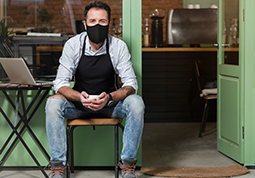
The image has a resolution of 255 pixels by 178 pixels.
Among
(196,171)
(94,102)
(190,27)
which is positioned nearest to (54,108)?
(94,102)

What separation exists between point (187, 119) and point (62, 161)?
2.99m

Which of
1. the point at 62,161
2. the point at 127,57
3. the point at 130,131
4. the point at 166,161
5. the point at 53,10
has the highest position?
the point at 53,10

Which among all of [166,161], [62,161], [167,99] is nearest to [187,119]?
[167,99]

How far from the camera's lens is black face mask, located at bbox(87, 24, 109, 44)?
7.99 feet

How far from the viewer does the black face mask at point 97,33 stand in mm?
2436

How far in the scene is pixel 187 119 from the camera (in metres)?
4.95

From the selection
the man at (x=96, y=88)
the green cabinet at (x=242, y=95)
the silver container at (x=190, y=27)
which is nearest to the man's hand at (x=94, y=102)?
the man at (x=96, y=88)

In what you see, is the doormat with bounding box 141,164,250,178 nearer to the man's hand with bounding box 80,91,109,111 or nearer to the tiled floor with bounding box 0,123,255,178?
the tiled floor with bounding box 0,123,255,178

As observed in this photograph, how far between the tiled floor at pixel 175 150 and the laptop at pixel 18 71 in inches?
29.7

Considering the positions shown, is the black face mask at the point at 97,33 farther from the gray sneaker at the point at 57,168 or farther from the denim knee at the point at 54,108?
the gray sneaker at the point at 57,168

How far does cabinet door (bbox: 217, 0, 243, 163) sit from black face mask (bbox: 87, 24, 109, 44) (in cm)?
123

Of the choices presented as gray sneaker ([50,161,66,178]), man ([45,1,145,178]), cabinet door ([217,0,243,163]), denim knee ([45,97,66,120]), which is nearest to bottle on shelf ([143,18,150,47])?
cabinet door ([217,0,243,163])

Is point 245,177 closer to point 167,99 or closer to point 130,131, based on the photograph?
point 130,131

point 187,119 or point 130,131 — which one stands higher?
point 130,131
